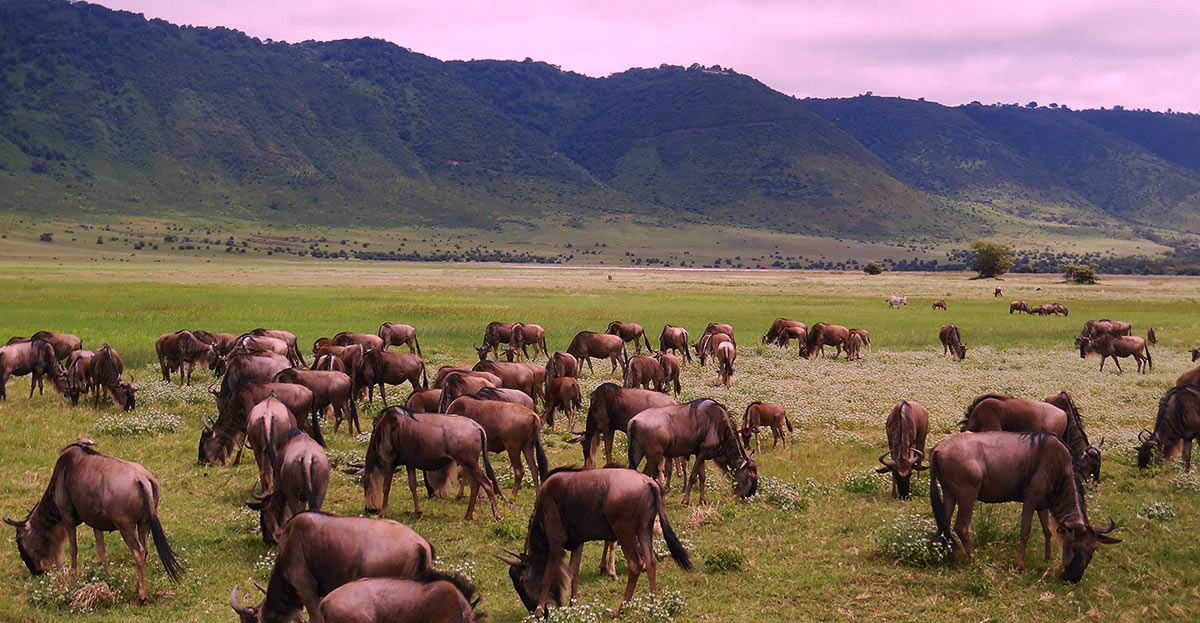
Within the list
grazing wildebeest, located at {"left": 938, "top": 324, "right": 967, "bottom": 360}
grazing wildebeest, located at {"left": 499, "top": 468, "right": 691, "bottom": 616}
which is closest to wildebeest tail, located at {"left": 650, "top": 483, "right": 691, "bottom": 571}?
grazing wildebeest, located at {"left": 499, "top": 468, "right": 691, "bottom": 616}

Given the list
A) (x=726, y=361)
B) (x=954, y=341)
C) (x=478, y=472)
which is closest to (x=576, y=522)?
(x=478, y=472)

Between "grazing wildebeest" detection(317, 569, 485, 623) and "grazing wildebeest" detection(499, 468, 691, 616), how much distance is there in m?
2.30

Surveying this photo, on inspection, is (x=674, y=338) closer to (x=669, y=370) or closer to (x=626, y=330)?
(x=626, y=330)

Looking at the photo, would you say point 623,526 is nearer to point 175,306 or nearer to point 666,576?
point 666,576

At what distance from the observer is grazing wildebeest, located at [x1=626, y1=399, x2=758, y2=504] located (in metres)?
12.9

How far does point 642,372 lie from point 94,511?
14.3 meters

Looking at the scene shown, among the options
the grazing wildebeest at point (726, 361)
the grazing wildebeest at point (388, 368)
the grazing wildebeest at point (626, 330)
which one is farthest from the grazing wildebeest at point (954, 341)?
the grazing wildebeest at point (388, 368)

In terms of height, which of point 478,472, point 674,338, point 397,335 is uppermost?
point 674,338

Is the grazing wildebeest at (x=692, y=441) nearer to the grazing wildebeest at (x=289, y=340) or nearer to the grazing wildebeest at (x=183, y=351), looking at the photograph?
the grazing wildebeest at (x=289, y=340)

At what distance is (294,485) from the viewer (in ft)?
35.9

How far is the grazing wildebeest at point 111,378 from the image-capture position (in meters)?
20.5

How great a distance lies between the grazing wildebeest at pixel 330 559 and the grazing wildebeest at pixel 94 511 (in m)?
2.79

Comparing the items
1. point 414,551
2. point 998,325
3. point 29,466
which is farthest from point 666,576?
point 998,325

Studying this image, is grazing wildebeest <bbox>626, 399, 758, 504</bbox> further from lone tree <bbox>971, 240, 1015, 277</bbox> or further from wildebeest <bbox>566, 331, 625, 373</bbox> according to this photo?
lone tree <bbox>971, 240, 1015, 277</bbox>
